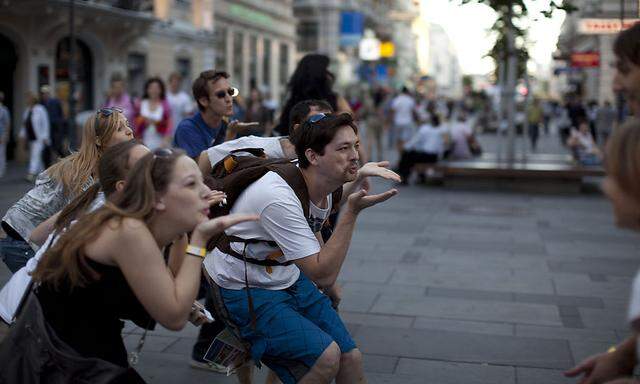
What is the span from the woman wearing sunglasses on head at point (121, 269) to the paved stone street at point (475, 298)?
233 cm

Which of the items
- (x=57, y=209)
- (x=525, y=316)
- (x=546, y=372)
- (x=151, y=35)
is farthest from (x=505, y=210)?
(x=151, y=35)

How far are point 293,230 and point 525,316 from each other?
12.0ft

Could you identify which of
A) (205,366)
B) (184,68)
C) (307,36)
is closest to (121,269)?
(205,366)

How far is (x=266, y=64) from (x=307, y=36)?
43.2 feet

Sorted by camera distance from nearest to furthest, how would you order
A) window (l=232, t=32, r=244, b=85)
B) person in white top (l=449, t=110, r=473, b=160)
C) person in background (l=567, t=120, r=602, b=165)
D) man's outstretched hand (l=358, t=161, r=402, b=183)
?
man's outstretched hand (l=358, t=161, r=402, b=183)
person in background (l=567, t=120, r=602, b=165)
person in white top (l=449, t=110, r=473, b=160)
window (l=232, t=32, r=244, b=85)

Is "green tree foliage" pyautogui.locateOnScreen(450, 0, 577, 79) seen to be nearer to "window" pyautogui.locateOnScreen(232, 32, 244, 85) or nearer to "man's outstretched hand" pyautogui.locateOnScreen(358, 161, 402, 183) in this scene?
"man's outstretched hand" pyautogui.locateOnScreen(358, 161, 402, 183)

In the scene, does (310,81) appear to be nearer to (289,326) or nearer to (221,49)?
(289,326)

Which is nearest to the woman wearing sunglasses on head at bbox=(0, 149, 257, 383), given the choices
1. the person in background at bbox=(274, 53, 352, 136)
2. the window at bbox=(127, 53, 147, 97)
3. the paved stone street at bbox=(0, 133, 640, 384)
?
the paved stone street at bbox=(0, 133, 640, 384)

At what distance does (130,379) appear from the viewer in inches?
119

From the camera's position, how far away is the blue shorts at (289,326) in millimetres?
3666

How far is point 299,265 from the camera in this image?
3740mm

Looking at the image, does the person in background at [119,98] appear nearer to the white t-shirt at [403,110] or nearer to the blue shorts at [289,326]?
the white t-shirt at [403,110]

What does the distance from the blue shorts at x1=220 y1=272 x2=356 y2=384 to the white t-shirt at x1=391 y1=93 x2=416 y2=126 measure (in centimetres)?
1816

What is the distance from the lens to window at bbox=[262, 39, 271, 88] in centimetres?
4688
